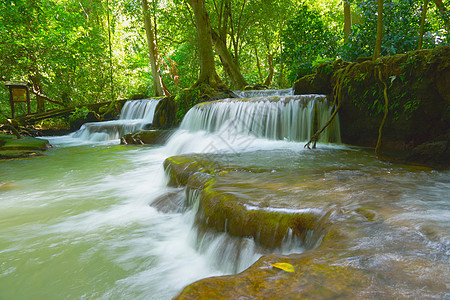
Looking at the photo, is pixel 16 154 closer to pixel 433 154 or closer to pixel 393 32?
pixel 433 154

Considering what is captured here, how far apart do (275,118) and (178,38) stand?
1720 cm

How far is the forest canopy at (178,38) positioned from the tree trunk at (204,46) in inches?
1.9

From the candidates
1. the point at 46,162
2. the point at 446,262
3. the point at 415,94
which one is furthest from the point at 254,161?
the point at 46,162

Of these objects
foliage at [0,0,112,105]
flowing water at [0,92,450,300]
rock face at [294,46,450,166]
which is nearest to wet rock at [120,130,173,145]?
flowing water at [0,92,450,300]

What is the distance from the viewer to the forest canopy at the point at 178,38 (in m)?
9.71

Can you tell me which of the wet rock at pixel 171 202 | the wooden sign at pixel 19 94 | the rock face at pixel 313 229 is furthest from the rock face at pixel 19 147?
the rock face at pixel 313 229

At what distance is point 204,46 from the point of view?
12453 millimetres

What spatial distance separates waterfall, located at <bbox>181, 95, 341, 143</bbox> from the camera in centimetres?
682

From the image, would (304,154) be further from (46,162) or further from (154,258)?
(46,162)

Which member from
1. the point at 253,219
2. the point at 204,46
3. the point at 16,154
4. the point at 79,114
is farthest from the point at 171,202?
the point at 79,114

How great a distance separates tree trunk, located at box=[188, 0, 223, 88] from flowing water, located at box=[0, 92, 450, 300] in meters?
7.36

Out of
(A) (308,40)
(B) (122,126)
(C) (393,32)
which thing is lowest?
(B) (122,126)

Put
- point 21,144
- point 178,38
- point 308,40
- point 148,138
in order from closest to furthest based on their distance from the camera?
point 21,144
point 148,138
point 308,40
point 178,38

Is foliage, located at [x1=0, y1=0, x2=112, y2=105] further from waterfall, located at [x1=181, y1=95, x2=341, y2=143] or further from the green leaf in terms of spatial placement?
the green leaf
